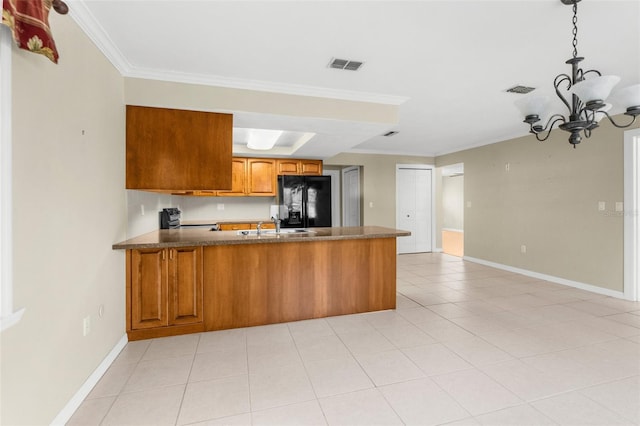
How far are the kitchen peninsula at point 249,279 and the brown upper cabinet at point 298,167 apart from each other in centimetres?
306

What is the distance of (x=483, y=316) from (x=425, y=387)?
5.31 feet

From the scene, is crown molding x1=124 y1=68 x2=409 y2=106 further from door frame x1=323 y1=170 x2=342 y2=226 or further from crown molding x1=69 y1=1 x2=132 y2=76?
door frame x1=323 y1=170 x2=342 y2=226

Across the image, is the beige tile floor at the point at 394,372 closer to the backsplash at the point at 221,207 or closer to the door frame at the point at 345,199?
the backsplash at the point at 221,207

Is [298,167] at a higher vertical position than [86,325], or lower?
higher

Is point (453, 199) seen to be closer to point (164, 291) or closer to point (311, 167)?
point (311, 167)

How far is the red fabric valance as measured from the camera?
3.74ft

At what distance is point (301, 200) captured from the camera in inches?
225

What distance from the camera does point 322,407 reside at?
5.70 ft

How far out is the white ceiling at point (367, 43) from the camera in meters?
1.86

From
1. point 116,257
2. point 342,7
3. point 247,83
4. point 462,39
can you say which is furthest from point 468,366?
point 247,83

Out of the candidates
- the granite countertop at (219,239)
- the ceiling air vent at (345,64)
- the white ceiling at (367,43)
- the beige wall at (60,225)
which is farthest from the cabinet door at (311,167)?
the beige wall at (60,225)

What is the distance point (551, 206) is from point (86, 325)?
5.81 m

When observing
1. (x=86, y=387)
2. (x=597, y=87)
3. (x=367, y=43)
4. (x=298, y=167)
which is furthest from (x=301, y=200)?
(x=597, y=87)

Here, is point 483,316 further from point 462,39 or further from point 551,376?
point 462,39
